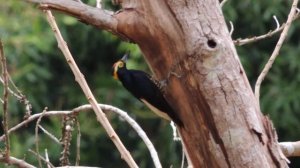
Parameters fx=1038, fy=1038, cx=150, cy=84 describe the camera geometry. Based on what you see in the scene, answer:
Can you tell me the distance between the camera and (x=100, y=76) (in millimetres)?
6828

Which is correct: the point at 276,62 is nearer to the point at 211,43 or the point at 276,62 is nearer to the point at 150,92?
the point at 150,92

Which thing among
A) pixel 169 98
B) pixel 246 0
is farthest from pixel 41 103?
pixel 169 98

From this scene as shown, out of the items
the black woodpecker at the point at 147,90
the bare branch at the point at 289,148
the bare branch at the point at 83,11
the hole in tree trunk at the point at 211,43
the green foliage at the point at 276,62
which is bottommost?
the green foliage at the point at 276,62

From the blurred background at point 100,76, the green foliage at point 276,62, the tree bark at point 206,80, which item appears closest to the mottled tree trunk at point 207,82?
the tree bark at point 206,80

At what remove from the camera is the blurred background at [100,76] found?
5930mm

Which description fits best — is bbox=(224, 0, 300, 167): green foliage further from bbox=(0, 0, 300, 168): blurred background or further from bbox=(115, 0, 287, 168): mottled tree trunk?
bbox=(115, 0, 287, 168): mottled tree trunk

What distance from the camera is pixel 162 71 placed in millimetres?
2531

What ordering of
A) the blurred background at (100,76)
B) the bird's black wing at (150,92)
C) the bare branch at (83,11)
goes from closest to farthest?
1. the bare branch at (83,11)
2. the bird's black wing at (150,92)
3. the blurred background at (100,76)

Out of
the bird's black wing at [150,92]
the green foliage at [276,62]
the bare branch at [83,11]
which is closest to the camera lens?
the bare branch at [83,11]

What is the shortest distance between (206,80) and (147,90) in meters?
0.33

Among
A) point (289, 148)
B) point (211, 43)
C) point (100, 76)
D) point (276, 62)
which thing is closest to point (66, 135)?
point (211, 43)

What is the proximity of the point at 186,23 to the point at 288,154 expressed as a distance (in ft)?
1.46

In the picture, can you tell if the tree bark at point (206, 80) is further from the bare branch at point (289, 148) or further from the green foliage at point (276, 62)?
the green foliage at point (276, 62)

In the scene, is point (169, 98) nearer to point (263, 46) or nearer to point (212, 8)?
point (212, 8)
